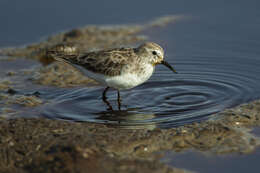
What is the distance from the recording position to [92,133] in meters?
6.80

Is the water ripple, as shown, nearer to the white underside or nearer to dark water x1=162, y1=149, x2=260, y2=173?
the white underside

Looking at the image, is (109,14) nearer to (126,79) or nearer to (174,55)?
(174,55)

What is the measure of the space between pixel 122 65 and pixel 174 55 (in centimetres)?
282

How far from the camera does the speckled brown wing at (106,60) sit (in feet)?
26.3

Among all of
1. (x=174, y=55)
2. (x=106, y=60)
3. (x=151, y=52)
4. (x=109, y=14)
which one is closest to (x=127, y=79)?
(x=106, y=60)

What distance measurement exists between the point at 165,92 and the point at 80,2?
545cm

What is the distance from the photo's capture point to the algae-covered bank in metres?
5.78

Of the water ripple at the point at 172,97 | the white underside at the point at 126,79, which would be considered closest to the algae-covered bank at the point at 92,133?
the water ripple at the point at 172,97

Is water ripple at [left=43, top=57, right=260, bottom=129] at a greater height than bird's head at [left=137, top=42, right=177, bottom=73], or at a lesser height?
lesser

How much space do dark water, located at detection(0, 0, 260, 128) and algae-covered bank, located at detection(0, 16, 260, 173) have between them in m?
0.07

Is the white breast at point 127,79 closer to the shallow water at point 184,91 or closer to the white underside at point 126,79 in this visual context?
the white underside at point 126,79

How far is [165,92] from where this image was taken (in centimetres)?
868

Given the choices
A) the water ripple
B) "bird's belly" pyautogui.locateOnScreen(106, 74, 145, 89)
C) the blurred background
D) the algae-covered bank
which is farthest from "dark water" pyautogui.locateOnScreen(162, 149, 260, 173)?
the blurred background

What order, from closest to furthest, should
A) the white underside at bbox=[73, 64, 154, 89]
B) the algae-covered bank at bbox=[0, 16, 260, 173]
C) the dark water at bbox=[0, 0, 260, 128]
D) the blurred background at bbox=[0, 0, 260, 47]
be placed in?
the algae-covered bank at bbox=[0, 16, 260, 173], the dark water at bbox=[0, 0, 260, 128], the white underside at bbox=[73, 64, 154, 89], the blurred background at bbox=[0, 0, 260, 47]
